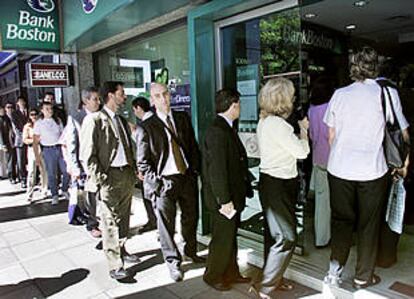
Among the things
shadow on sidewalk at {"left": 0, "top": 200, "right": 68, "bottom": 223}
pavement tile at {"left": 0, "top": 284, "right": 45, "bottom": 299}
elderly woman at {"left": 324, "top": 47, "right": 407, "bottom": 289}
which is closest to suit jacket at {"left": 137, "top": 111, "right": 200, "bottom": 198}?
pavement tile at {"left": 0, "top": 284, "right": 45, "bottom": 299}

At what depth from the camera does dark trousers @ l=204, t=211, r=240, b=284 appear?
9.70 ft

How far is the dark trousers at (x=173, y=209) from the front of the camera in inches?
131

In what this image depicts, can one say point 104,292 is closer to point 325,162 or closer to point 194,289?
point 194,289

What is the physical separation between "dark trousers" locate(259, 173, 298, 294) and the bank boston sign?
500cm

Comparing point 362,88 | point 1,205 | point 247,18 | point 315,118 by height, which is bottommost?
point 1,205

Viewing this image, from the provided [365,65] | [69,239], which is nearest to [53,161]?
[69,239]

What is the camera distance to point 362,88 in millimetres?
2648

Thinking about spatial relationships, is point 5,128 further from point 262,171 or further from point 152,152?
point 262,171

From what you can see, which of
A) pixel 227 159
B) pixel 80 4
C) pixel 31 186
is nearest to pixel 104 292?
pixel 227 159

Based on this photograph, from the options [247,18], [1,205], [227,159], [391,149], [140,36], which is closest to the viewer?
[391,149]

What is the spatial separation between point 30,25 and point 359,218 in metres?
5.71

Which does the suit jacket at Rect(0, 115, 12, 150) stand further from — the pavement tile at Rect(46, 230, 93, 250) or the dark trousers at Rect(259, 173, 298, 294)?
the dark trousers at Rect(259, 173, 298, 294)

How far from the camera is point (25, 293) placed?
3.33 meters

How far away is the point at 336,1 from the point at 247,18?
2147 mm
